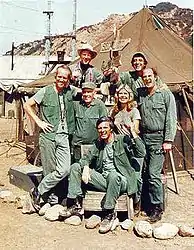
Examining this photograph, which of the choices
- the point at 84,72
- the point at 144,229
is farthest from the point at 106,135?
the point at 144,229

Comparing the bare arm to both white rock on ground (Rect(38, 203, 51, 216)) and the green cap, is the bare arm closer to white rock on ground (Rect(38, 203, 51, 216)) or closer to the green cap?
the green cap

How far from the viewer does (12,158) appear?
32.8ft

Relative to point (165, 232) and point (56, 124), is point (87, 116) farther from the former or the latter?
point (165, 232)

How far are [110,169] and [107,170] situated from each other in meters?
0.03

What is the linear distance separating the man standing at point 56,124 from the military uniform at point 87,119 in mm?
86

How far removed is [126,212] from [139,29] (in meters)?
4.97

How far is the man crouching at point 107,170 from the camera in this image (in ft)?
16.8

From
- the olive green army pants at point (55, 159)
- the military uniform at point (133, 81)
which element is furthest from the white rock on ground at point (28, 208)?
the military uniform at point (133, 81)

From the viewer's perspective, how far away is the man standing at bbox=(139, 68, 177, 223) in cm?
523

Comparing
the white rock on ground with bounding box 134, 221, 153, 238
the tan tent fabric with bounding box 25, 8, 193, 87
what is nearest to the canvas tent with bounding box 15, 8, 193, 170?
the tan tent fabric with bounding box 25, 8, 193, 87

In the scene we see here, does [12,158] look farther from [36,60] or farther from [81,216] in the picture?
[36,60]

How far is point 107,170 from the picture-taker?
17.2 ft

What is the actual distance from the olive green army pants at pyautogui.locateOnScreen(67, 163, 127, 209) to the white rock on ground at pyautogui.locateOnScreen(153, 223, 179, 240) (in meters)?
0.52

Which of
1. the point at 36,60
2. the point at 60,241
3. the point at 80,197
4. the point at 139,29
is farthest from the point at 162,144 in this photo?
the point at 36,60
